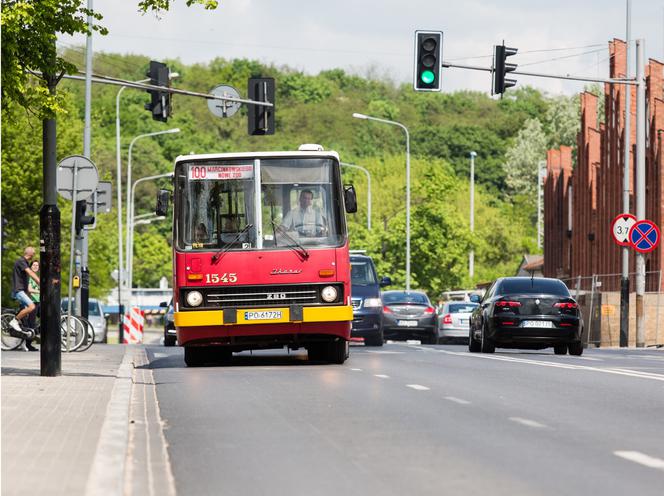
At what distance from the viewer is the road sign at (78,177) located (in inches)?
957

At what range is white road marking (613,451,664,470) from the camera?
985 centimetres

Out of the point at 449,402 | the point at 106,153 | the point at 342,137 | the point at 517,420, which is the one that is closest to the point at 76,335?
the point at 449,402

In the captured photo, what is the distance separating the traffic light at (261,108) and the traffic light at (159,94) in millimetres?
1964

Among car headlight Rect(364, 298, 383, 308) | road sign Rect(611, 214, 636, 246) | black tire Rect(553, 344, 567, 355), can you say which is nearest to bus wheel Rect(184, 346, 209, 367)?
black tire Rect(553, 344, 567, 355)

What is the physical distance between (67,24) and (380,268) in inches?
2386

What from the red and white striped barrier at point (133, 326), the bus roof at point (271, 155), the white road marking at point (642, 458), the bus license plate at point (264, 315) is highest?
the bus roof at point (271, 155)

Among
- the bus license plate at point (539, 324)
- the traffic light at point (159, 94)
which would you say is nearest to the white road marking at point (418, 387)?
the bus license plate at point (539, 324)

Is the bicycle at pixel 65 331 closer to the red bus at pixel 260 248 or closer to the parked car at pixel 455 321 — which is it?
the red bus at pixel 260 248

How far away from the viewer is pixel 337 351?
23.7 m

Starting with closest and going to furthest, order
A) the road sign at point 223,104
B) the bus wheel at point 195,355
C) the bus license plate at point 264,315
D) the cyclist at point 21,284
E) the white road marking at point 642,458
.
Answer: the white road marking at point 642,458
the bus license plate at point 264,315
the bus wheel at point 195,355
the cyclist at point 21,284
the road sign at point 223,104

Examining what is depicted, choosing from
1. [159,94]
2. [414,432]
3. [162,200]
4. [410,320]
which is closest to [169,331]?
[410,320]

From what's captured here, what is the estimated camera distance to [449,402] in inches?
605

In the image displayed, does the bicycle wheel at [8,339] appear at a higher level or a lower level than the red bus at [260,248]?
lower

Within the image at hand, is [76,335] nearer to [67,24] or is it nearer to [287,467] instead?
[67,24]
